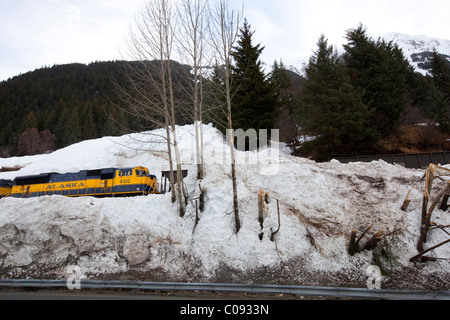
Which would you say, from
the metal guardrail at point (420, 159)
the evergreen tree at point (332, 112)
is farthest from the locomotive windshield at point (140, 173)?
the metal guardrail at point (420, 159)

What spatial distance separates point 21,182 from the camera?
57.7ft

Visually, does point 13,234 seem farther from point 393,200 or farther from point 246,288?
point 393,200

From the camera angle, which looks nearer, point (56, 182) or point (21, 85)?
point (56, 182)

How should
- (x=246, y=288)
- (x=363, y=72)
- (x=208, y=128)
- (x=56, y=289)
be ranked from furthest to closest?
(x=208, y=128), (x=363, y=72), (x=56, y=289), (x=246, y=288)

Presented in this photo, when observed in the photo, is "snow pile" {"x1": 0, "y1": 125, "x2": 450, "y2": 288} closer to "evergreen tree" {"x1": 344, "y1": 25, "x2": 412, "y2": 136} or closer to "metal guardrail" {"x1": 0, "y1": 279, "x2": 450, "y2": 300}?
"metal guardrail" {"x1": 0, "y1": 279, "x2": 450, "y2": 300}

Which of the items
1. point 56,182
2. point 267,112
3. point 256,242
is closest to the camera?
point 256,242

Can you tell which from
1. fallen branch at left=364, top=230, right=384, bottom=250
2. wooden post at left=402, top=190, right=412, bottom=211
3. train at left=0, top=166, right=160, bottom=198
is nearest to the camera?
fallen branch at left=364, top=230, right=384, bottom=250

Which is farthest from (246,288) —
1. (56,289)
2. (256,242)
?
(56,289)

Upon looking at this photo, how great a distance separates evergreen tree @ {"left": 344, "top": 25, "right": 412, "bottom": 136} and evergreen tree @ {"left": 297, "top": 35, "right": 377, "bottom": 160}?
247cm

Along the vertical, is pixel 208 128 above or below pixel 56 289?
above

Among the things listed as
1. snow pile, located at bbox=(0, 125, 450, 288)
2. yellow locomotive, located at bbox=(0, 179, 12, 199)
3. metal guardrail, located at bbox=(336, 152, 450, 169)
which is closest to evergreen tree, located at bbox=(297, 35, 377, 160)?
metal guardrail, located at bbox=(336, 152, 450, 169)

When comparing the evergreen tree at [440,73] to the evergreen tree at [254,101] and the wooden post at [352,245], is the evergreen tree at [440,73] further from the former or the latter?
the wooden post at [352,245]

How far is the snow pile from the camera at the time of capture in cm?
885
